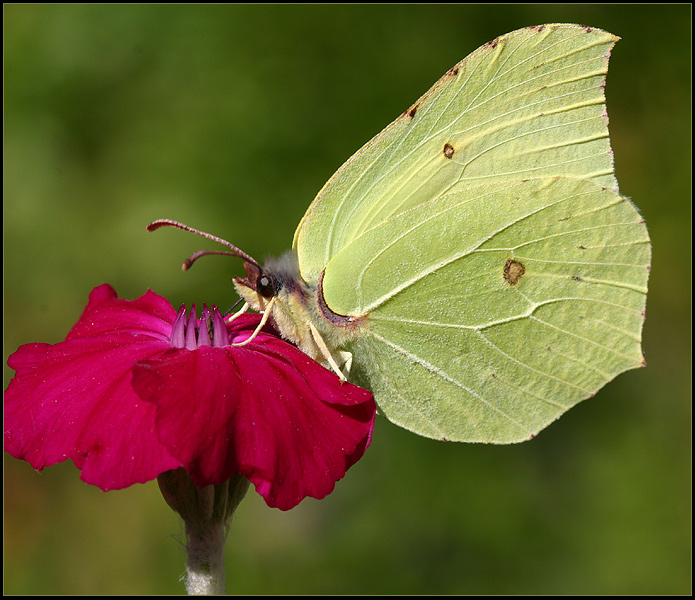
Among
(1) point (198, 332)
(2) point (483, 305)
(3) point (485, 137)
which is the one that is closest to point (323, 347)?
(1) point (198, 332)

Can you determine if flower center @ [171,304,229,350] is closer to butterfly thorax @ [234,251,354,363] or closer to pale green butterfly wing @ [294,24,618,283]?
butterfly thorax @ [234,251,354,363]

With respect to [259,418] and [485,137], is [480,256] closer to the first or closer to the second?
[485,137]

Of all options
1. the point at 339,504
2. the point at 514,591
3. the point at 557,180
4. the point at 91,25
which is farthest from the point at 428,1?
the point at 514,591

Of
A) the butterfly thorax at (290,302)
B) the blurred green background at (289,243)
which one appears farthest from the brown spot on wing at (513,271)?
the blurred green background at (289,243)

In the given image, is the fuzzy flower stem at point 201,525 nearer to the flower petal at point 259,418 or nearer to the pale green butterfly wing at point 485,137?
the flower petal at point 259,418

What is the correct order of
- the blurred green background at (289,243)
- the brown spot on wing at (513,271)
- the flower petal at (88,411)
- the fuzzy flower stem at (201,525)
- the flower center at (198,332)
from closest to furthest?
the flower petal at (88,411)
the fuzzy flower stem at (201,525)
the flower center at (198,332)
the brown spot on wing at (513,271)
the blurred green background at (289,243)

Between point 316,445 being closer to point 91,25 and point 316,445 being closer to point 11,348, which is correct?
point 11,348
